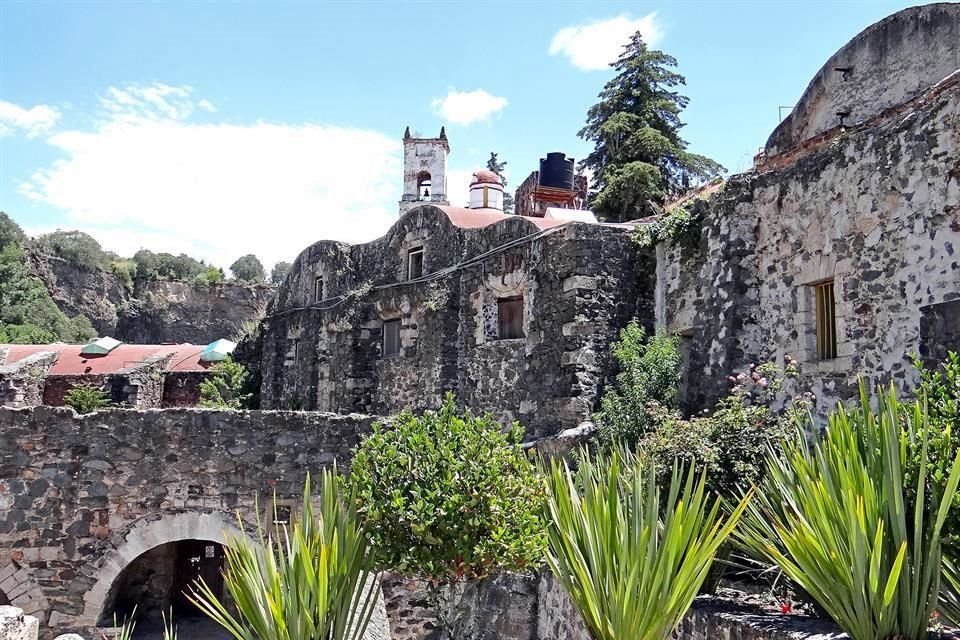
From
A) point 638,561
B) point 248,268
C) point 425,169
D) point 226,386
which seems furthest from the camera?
point 248,268

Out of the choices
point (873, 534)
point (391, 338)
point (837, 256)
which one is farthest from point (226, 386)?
point (873, 534)

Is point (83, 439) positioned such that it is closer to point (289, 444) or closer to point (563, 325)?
point (289, 444)

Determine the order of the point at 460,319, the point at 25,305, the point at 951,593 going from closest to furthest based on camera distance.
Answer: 1. the point at 951,593
2. the point at 460,319
3. the point at 25,305

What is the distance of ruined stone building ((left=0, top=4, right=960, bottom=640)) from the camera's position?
870 centimetres

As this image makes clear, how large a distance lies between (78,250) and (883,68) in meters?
46.3

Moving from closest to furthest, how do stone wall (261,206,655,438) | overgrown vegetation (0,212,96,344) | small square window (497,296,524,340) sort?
stone wall (261,206,655,438) → small square window (497,296,524,340) → overgrown vegetation (0,212,96,344)

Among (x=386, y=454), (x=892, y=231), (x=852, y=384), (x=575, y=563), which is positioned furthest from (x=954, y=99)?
(x=386, y=454)

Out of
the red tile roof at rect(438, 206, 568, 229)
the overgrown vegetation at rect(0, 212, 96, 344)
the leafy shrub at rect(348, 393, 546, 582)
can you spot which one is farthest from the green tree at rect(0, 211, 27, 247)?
the leafy shrub at rect(348, 393, 546, 582)

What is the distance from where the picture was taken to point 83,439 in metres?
10.9

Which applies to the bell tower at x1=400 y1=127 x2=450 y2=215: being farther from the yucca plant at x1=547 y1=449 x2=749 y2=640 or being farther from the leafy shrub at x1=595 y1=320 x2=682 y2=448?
the yucca plant at x1=547 y1=449 x2=749 y2=640

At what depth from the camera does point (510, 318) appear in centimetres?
1569

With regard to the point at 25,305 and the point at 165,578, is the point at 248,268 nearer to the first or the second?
the point at 25,305

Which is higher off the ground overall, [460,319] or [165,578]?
[460,319]

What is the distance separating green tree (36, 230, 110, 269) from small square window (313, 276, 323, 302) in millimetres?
29959
